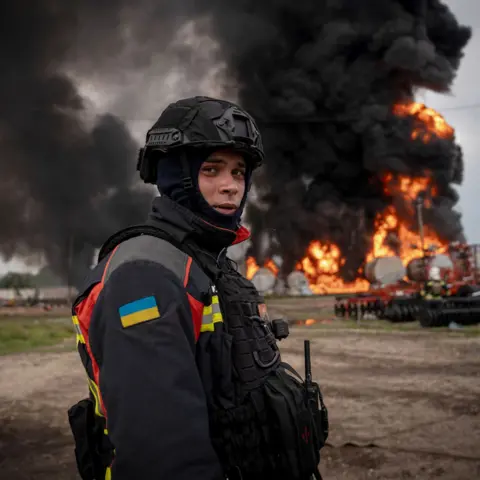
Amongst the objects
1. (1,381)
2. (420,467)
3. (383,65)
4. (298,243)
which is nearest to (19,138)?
(298,243)

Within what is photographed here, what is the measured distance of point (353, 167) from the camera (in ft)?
152

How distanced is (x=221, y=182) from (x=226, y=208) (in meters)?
0.10

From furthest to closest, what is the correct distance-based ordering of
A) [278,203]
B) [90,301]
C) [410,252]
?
[278,203], [410,252], [90,301]

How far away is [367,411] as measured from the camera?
6371 mm

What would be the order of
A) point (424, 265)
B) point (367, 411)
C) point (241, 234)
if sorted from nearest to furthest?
point (241, 234) < point (367, 411) < point (424, 265)

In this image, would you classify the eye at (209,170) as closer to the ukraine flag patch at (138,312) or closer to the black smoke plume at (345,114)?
the ukraine flag patch at (138,312)

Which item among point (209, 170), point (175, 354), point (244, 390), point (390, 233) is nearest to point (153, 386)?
point (175, 354)

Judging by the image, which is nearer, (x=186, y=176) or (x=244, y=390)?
(x=244, y=390)

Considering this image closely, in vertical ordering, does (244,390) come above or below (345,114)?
below

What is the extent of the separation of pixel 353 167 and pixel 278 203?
24.2 feet

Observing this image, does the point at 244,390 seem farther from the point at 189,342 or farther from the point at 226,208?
the point at 226,208

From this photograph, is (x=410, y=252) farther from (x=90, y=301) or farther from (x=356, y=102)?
(x=90, y=301)

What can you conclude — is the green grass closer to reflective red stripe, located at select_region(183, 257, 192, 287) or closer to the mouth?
the mouth

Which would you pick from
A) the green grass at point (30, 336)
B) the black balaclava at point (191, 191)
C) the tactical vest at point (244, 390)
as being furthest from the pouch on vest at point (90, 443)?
the green grass at point (30, 336)
